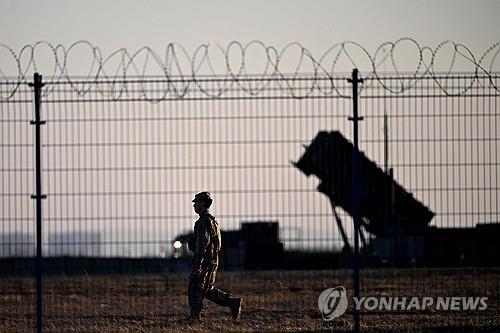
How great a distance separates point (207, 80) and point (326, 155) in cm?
1497

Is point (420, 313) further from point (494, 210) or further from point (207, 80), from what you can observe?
point (207, 80)

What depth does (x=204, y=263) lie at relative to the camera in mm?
17031

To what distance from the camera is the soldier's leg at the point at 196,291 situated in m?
16.9

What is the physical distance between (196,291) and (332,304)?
2.90 m

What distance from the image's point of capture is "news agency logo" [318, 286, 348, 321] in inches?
703

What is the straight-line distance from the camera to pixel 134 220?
613 inches

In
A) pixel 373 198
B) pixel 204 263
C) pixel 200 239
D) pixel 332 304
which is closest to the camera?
pixel 200 239

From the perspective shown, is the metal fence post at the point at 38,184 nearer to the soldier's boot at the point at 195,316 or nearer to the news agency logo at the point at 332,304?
the soldier's boot at the point at 195,316

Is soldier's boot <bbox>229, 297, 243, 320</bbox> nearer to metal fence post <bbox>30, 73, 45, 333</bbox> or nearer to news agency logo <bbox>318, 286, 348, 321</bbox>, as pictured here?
news agency logo <bbox>318, 286, 348, 321</bbox>

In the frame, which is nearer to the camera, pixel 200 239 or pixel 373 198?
pixel 200 239
